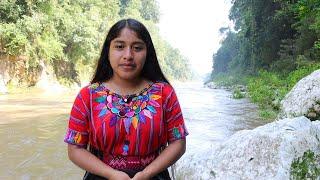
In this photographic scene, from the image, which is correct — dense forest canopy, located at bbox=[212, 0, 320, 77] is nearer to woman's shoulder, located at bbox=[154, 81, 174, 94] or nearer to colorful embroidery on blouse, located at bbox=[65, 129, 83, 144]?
woman's shoulder, located at bbox=[154, 81, 174, 94]

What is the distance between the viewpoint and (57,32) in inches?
907

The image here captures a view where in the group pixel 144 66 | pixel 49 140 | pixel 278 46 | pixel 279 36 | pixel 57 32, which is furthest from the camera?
pixel 278 46

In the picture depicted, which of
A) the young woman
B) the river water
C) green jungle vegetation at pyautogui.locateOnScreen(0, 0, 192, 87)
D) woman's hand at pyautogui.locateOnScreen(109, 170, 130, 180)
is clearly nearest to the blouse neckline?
the young woman

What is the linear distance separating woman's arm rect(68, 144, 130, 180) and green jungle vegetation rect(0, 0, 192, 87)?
12895 mm

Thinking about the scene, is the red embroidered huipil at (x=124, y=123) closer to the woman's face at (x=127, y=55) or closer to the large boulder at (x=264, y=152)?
the woman's face at (x=127, y=55)

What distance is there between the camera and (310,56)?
15430 millimetres

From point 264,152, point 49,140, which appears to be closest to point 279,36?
point 49,140

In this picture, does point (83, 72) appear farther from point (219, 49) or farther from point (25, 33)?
point (219, 49)

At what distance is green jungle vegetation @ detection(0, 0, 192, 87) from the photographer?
62.6ft

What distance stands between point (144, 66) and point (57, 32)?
880 inches

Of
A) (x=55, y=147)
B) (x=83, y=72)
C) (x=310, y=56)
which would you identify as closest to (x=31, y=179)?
(x=55, y=147)

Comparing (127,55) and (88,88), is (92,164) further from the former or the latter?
(127,55)

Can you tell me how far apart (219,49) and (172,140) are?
64.6 metres

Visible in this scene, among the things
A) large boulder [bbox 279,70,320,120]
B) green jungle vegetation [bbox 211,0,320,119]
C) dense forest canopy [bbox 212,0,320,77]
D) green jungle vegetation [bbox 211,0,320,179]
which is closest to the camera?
large boulder [bbox 279,70,320,120]
